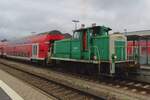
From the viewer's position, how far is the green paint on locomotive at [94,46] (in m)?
16.0

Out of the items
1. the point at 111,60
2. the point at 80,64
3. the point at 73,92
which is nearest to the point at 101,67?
the point at 111,60

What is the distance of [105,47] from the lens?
16047 millimetres

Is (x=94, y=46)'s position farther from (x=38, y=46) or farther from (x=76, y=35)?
(x=38, y=46)

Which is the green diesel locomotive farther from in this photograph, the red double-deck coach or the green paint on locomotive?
the red double-deck coach

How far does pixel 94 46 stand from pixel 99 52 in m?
0.52

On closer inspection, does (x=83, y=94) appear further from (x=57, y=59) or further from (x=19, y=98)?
(x=57, y=59)

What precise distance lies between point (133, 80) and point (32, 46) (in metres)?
15.4

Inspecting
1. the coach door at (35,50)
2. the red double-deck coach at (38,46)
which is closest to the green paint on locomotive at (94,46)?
the red double-deck coach at (38,46)

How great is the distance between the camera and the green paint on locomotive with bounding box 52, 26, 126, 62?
15992 millimetres

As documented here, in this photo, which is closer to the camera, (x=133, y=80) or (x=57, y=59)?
(x=133, y=80)

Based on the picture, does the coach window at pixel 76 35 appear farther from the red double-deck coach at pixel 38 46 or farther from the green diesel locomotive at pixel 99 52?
the red double-deck coach at pixel 38 46

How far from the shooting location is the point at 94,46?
16.7 metres

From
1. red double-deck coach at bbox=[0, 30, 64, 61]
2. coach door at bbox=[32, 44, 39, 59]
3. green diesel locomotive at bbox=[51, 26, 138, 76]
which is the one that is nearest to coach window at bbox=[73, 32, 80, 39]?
green diesel locomotive at bbox=[51, 26, 138, 76]

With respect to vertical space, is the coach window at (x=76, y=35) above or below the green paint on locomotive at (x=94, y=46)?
above
